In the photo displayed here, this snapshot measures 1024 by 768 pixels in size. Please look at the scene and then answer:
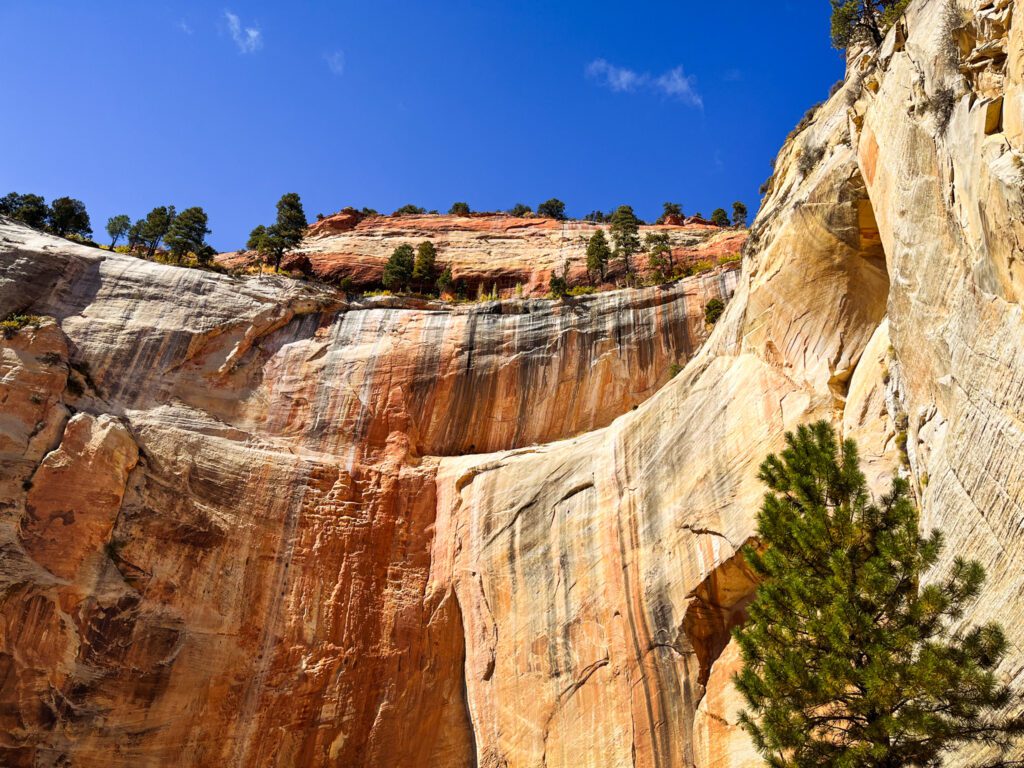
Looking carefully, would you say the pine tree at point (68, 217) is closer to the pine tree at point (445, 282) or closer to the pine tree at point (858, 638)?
the pine tree at point (445, 282)

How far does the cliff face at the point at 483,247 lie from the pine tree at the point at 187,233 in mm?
5187

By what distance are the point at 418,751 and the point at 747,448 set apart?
1206cm

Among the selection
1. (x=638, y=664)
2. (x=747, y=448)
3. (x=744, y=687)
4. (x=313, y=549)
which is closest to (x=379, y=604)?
(x=313, y=549)

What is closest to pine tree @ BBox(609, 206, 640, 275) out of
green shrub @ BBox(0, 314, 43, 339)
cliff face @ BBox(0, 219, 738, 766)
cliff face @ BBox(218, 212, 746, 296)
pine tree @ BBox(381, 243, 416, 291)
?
cliff face @ BBox(218, 212, 746, 296)

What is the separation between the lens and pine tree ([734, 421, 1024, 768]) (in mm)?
10297

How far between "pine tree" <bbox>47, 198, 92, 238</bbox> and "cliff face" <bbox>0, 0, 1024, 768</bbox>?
1595 centimetres

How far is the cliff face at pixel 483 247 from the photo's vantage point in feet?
152

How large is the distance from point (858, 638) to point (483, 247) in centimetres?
4173

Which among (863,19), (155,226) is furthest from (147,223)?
(863,19)

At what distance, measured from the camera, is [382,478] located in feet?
86.1

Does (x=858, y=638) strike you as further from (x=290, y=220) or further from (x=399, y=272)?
(x=290, y=220)

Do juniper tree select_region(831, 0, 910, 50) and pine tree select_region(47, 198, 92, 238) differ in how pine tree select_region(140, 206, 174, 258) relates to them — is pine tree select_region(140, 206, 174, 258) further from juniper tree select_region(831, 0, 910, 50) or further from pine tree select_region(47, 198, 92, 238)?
juniper tree select_region(831, 0, 910, 50)

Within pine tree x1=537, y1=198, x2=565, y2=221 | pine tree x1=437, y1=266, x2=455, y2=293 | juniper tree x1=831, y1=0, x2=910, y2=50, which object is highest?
pine tree x1=537, y1=198, x2=565, y2=221

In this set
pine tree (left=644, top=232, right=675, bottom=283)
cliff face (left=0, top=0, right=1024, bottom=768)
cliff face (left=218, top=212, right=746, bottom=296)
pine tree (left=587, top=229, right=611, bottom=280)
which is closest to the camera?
cliff face (left=0, top=0, right=1024, bottom=768)
